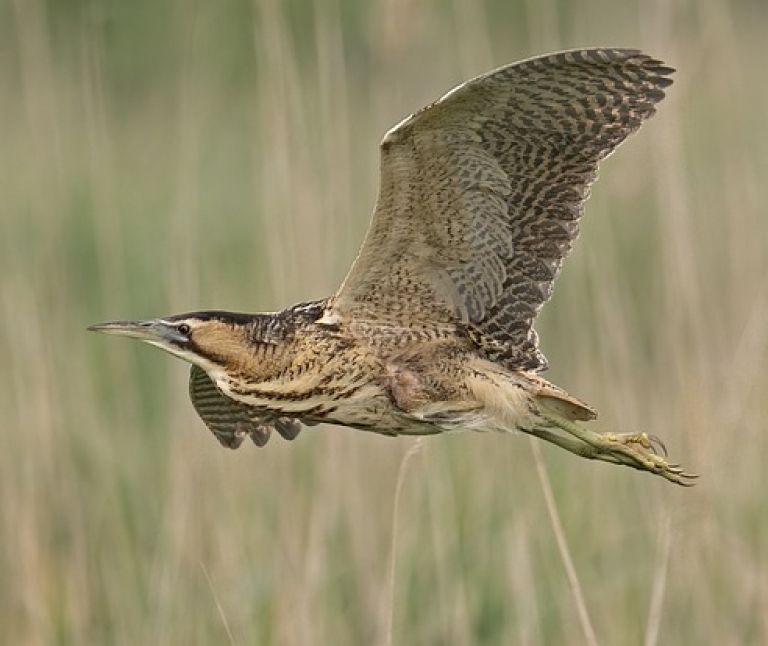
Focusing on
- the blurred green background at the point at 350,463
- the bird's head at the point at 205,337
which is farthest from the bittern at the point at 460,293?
the blurred green background at the point at 350,463

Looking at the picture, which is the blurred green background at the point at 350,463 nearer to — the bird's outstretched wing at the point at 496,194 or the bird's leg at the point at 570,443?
the bird's leg at the point at 570,443

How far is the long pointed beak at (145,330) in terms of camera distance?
9.42 feet

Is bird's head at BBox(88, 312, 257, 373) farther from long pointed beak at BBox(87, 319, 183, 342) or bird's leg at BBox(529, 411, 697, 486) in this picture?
bird's leg at BBox(529, 411, 697, 486)

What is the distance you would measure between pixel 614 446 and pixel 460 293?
1.08 feet

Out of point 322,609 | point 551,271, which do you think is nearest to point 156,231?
point 322,609

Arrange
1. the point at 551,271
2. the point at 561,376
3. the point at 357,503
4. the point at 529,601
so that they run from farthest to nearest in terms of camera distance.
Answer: the point at 561,376, the point at 357,503, the point at 529,601, the point at 551,271

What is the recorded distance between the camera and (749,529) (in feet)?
11.8

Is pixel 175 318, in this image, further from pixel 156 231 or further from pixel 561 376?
pixel 156 231

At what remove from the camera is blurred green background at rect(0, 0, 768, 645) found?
3.44 m

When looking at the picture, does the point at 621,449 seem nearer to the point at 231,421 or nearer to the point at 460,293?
the point at 460,293

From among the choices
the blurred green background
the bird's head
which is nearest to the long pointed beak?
the bird's head

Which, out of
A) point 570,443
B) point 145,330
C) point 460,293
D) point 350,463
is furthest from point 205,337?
point 350,463

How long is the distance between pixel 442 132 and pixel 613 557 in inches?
40.1

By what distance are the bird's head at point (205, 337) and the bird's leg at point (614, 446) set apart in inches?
18.3
